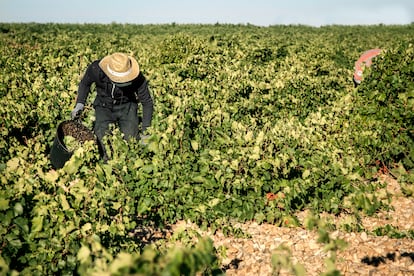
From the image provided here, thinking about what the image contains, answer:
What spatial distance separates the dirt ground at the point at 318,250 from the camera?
339 cm

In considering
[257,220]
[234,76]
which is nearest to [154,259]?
[257,220]

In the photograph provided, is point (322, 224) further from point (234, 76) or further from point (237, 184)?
point (234, 76)

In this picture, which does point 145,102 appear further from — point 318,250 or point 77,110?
point 318,250

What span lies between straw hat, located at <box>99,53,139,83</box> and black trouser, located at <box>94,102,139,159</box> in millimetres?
673

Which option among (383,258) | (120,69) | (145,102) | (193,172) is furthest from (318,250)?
(120,69)

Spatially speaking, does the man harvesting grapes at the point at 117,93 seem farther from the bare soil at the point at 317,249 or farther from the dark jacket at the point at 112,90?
the bare soil at the point at 317,249

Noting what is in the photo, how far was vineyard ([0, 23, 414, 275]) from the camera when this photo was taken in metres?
2.35

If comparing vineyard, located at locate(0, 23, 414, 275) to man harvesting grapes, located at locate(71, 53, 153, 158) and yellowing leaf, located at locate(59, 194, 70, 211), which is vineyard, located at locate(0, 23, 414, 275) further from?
man harvesting grapes, located at locate(71, 53, 153, 158)

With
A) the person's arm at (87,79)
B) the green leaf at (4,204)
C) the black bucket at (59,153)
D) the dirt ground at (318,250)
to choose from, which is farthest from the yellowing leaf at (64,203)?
the person's arm at (87,79)

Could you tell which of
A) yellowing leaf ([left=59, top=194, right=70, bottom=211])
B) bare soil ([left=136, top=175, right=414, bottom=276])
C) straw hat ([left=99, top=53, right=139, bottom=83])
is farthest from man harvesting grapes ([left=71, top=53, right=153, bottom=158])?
yellowing leaf ([left=59, top=194, right=70, bottom=211])

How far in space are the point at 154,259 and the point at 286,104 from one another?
6093 millimetres

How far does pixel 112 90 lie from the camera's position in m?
4.88

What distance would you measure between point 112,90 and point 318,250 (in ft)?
10.8

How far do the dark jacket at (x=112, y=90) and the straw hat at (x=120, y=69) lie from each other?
0.62 ft
